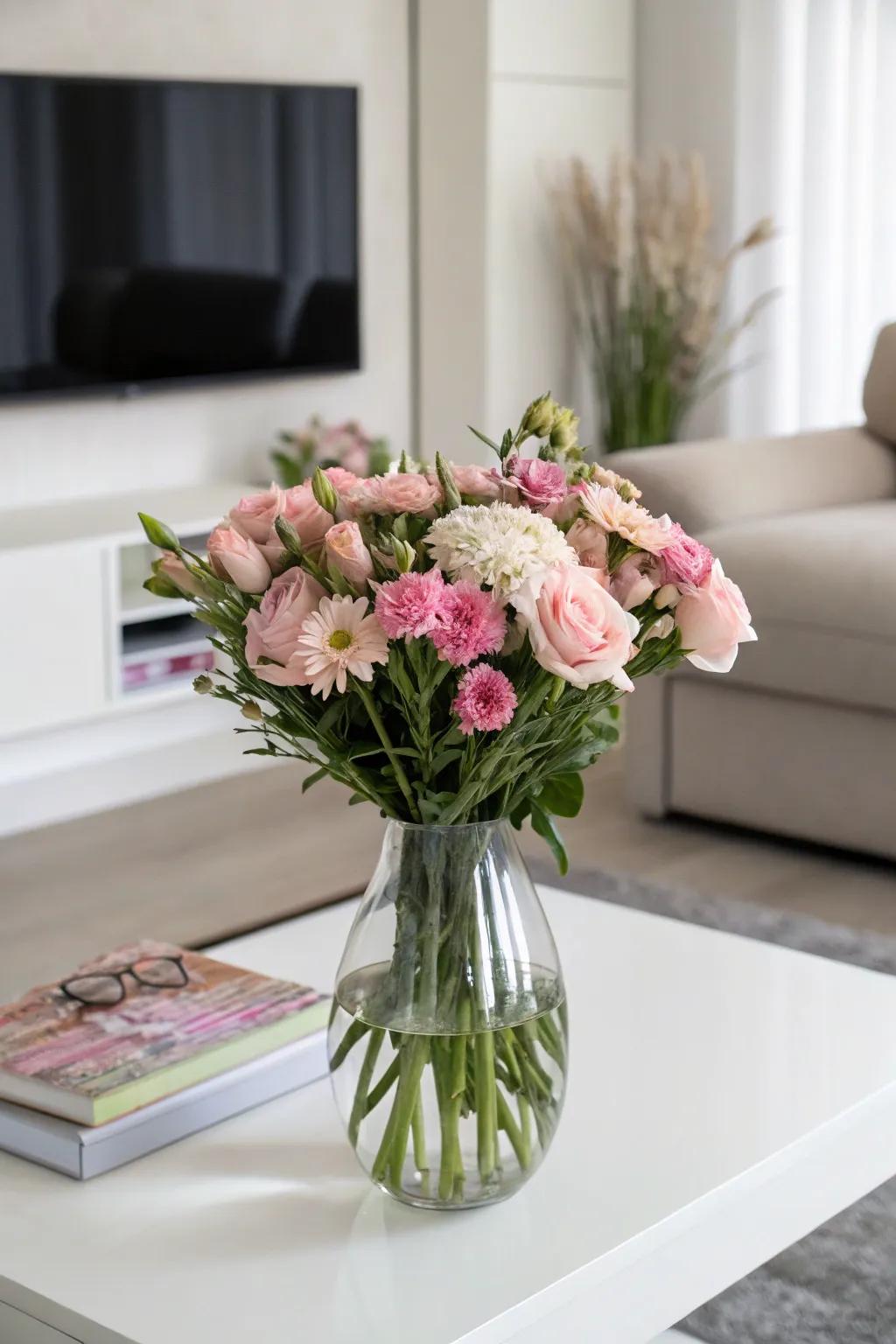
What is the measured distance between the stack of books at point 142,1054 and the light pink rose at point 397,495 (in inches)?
18.2

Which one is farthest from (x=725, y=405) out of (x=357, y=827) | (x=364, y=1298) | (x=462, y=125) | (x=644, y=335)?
(x=364, y=1298)

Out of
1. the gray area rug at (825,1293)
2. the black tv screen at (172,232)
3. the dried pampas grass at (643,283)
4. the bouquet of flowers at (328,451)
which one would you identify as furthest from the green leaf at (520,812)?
the dried pampas grass at (643,283)

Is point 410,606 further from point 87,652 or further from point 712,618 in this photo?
point 87,652

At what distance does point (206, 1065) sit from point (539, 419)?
0.53 meters

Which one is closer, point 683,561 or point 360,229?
point 683,561

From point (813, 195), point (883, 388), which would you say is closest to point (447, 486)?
point (883, 388)

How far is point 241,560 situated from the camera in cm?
103

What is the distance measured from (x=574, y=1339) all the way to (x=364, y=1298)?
0.13 meters

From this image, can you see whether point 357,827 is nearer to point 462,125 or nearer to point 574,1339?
point 462,125

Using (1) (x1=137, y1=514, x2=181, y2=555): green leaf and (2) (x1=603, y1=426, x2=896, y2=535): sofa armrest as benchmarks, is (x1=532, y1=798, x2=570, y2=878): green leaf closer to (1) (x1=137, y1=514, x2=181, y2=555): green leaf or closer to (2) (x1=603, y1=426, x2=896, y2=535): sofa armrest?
(1) (x1=137, y1=514, x2=181, y2=555): green leaf

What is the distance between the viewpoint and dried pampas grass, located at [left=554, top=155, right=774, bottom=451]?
4.30 m

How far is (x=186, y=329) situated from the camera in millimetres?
3711

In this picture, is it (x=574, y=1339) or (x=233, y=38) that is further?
(x=233, y=38)

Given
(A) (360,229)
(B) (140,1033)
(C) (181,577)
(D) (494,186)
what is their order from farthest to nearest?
(D) (494,186)
(A) (360,229)
(B) (140,1033)
(C) (181,577)
